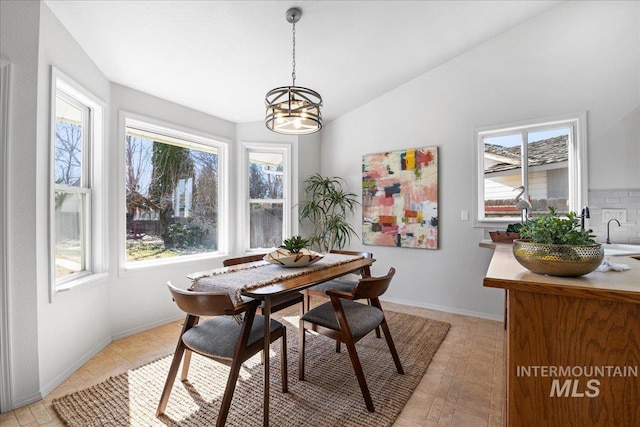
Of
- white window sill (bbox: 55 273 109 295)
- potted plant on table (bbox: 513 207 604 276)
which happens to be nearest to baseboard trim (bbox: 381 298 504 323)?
potted plant on table (bbox: 513 207 604 276)

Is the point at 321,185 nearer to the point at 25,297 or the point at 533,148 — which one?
the point at 533,148

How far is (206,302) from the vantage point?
1.42 meters

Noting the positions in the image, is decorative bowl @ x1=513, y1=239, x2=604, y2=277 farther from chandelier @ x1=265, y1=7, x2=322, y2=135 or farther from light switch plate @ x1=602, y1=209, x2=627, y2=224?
light switch plate @ x1=602, y1=209, x2=627, y2=224

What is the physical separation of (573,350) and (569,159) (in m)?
2.75

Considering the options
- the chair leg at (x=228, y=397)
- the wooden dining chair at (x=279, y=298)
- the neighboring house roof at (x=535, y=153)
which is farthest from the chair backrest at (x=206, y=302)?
the neighboring house roof at (x=535, y=153)

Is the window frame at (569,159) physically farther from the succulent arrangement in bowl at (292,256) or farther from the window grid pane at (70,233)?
the window grid pane at (70,233)

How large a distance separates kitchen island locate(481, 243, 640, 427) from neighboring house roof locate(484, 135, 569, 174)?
2498mm

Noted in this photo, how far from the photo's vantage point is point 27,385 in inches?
68.5

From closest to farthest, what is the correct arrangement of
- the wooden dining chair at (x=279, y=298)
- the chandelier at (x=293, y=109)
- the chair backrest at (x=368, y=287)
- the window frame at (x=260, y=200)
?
the chair backrest at (x=368, y=287), the chandelier at (x=293, y=109), the wooden dining chair at (x=279, y=298), the window frame at (x=260, y=200)

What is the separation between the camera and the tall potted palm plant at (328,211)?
384cm

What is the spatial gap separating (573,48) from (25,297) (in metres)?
4.76

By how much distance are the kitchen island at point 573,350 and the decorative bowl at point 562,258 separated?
0.10 feet

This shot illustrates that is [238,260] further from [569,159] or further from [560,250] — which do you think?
[569,159]

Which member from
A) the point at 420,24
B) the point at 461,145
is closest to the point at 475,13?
the point at 420,24
